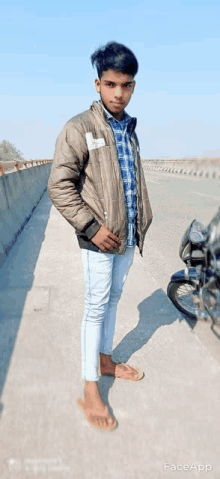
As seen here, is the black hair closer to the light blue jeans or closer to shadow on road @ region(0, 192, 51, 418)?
the light blue jeans

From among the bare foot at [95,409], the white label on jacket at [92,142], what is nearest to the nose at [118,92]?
the white label on jacket at [92,142]

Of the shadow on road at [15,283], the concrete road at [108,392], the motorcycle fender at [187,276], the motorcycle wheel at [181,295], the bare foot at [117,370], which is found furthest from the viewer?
the motorcycle wheel at [181,295]

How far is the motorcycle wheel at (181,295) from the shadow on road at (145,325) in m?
0.09

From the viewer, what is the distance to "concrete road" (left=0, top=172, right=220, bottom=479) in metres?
1.92

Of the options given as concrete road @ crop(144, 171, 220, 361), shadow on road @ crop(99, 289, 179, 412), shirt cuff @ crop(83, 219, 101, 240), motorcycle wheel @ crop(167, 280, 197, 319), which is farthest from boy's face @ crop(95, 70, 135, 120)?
motorcycle wheel @ crop(167, 280, 197, 319)

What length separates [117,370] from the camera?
2652 mm

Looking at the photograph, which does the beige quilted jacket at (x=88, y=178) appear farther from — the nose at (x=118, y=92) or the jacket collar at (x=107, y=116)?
the nose at (x=118, y=92)

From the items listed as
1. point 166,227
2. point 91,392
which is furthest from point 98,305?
point 166,227

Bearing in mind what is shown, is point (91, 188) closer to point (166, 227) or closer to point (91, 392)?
point (91, 392)

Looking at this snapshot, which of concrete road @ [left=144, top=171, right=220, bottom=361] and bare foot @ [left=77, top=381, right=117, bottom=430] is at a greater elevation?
bare foot @ [left=77, top=381, right=117, bottom=430]

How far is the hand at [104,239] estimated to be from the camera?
201cm

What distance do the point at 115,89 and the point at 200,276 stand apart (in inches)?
77.4

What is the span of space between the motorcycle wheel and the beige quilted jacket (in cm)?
188

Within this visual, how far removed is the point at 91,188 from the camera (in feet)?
6.73
